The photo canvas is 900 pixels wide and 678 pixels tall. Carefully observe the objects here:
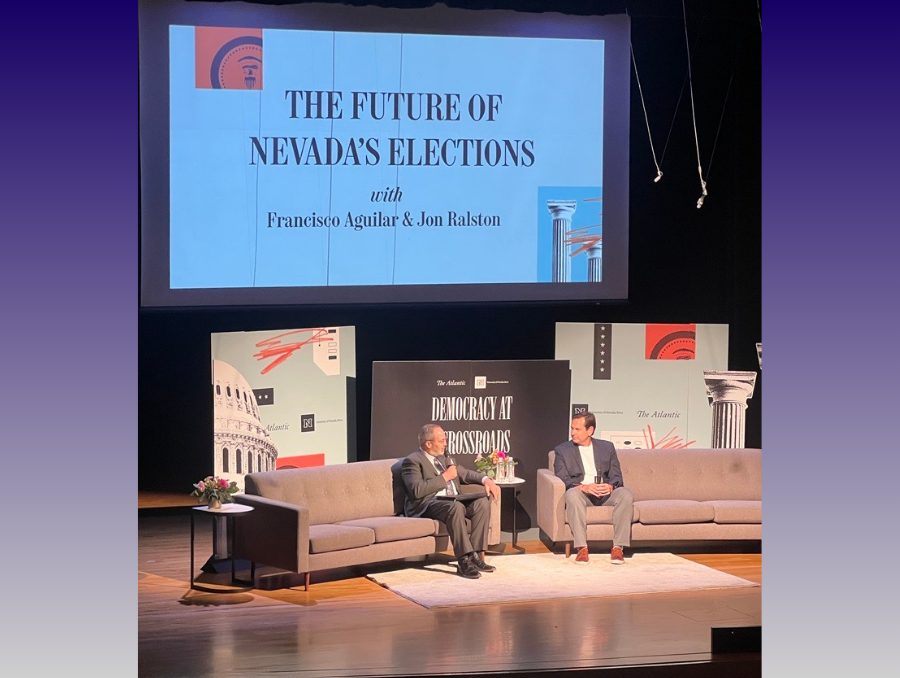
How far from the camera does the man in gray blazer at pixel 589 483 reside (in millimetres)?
8242

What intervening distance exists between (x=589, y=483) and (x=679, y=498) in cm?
78

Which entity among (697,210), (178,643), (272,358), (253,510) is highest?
(697,210)

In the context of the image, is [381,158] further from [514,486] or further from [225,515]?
[225,515]

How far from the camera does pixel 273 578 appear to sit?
788 centimetres

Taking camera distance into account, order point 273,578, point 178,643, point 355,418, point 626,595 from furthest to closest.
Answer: point 355,418
point 273,578
point 626,595
point 178,643

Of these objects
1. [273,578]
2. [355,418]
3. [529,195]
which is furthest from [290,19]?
[273,578]

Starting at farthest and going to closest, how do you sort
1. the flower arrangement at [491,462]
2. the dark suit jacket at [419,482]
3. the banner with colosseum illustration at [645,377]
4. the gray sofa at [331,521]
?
the banner with colosseum illustration at [645,377] < the flower arrangement at [491,462] < the dark suit jacket at [419,482] < the gray sofa at [331,521]

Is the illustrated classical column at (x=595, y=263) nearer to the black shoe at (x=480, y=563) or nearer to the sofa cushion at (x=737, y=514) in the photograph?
the sofa cushion at (x=737, y=514)

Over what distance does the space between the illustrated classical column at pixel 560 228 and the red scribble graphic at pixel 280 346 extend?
172cm

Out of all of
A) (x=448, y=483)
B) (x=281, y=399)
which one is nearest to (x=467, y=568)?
(x=448, y=483)

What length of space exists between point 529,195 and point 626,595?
9.73 feet

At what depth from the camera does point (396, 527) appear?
26.1ft

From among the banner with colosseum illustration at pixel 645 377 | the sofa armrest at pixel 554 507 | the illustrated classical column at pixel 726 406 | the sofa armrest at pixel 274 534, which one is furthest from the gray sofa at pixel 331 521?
the illustrated classical column at pixel 726 406

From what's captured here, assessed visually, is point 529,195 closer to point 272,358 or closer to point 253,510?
point 272,358
